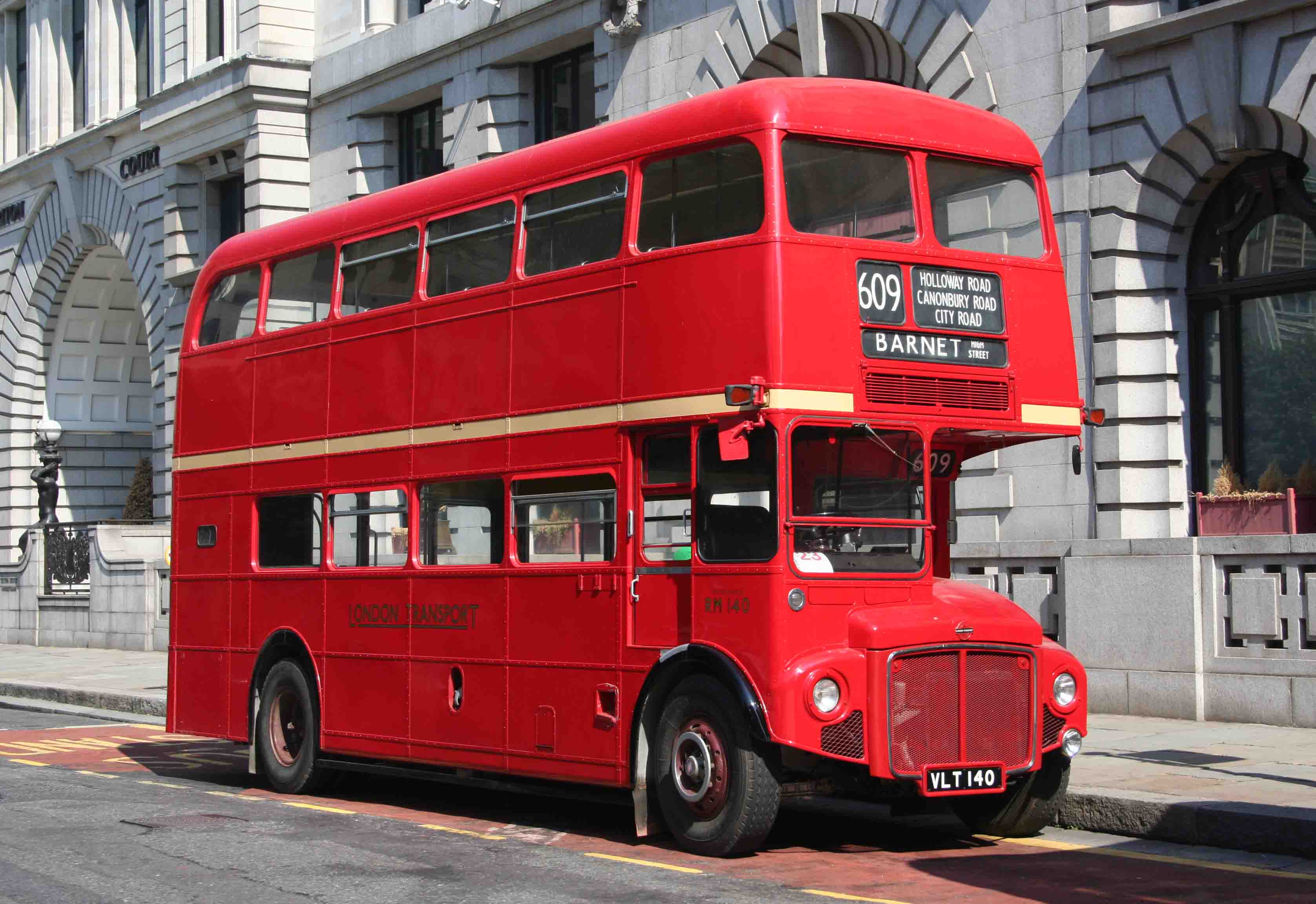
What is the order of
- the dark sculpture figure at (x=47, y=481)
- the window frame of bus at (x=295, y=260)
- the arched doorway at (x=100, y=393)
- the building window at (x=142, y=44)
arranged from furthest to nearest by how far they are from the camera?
the arched doorway at (x=100, y=393), the building window at (x=142, y=44), the dark sculpture figure at (x=47, y=481), the window frame of bus at (x=295, y=260)

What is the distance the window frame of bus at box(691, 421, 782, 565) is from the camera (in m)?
9.47

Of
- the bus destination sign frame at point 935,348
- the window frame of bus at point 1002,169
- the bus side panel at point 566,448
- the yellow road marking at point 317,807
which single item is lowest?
the yellow road marking at point 317,807

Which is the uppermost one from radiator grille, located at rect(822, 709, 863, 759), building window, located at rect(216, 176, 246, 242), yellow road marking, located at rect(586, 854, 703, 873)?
building window, located at rect(216, 176, 246, 242)

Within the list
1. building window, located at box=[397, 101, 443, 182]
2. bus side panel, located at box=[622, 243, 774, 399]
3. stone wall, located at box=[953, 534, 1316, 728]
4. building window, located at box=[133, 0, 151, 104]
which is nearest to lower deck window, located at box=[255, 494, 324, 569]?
bus side panel, located at box=[622, 243, 774, 399]

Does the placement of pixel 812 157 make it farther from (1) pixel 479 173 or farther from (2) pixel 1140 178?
(2) pixel 1140 178

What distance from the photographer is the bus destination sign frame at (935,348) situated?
32.3ft

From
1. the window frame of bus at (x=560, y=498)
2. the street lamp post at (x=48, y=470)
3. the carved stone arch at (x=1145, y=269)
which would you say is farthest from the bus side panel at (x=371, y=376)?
the street lamp post at (x=48, y=470)

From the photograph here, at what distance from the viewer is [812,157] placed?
32.3 ft

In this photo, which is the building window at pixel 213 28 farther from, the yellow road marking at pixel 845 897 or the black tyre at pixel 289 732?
the yellow road marking at pixel 845 897

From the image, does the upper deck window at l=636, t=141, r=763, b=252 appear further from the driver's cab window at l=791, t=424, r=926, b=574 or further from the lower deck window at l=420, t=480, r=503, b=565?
the lower deck window at l=420, t=480, r=503, b=565

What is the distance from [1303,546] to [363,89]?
20.1 m

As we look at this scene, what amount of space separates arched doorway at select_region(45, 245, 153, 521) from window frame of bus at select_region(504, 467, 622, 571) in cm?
3214

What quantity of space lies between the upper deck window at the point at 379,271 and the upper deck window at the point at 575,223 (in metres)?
1.41

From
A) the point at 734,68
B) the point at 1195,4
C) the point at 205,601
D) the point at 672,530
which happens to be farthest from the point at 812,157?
the point at 734,68
